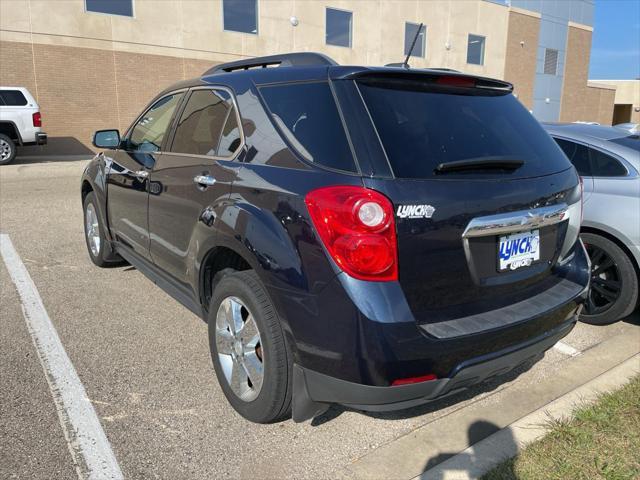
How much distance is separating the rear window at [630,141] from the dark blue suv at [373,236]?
1.81 meters

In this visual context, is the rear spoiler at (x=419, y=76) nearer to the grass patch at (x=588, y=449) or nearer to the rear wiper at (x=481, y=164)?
the rear wiper at (x=481, y=164)

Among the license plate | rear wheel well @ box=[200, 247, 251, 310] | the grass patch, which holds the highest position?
the license plate

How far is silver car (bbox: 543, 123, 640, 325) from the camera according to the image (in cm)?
396

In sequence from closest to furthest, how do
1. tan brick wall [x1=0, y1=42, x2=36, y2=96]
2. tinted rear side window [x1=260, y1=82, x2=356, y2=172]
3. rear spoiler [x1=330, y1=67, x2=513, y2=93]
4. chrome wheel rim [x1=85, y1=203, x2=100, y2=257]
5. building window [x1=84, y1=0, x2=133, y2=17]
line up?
1. tinted rear side window [x1=260, y1=82, x2=356, y2=172]
2. rear spoiler [x1=330, y1=67, x2=513, y2=93]
3. chrome wheel rim [x1=85, y1=203, x2=100, y2=257]
4. tan brick wall [x1=0, y1=42, x2=36, y2=96]
5. building window [x1=84, y1=0, x2=133, y2=17]

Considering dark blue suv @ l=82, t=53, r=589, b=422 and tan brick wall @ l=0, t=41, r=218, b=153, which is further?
tan brick wall @ l=0, t=41, r=218, b=153

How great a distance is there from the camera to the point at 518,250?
2486mm

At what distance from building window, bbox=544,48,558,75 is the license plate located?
36.3 m

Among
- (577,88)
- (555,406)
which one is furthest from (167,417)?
(577,88)

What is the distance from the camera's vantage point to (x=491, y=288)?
2393 mm

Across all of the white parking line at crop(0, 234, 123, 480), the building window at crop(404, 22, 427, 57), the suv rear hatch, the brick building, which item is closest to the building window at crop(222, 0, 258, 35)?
the brick building

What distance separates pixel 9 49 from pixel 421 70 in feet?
64.6

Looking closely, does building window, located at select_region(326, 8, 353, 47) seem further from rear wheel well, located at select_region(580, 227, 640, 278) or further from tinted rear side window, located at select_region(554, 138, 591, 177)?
rear wheel well, located at select_region(580, 227, 640, 278)

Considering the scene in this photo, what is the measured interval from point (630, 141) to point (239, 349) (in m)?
3.73

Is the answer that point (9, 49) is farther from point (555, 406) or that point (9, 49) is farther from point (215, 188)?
point (555, 406)
